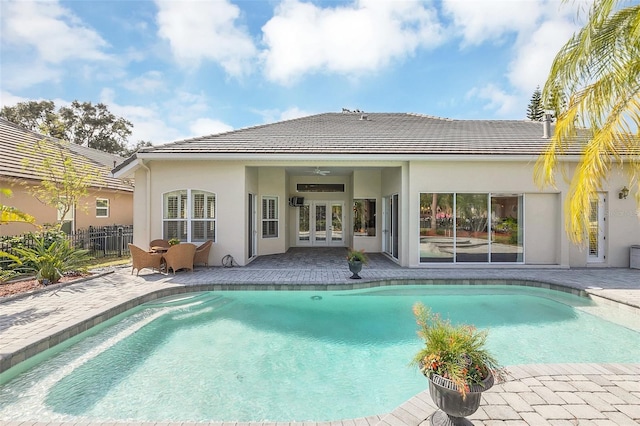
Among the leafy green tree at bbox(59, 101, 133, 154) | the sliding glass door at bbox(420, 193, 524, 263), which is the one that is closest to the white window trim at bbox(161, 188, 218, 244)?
the sliding glass door at bbox(420, 193, 524, 263)

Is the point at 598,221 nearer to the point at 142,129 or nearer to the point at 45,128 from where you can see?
the point at 45,128

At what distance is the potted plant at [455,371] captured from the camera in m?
2.64

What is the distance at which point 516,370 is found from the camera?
4176 mm

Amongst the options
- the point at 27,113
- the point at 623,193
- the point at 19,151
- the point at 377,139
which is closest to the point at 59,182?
the point at 19,151

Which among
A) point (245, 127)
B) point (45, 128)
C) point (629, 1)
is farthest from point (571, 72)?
point (45, 128)

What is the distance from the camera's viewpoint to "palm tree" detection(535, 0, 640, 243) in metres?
4.49

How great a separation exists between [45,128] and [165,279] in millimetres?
9341

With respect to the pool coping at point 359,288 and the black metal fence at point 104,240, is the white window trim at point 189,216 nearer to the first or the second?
the pool coping at point 359,288

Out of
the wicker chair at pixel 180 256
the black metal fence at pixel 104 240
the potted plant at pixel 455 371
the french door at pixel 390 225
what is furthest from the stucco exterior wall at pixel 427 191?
the potted plant at pixel 455 371

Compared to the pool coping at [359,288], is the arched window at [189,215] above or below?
above

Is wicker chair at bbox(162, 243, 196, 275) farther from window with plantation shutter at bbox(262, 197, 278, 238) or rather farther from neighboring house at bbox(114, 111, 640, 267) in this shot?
window with plantation shutter at bbox(262, 197, 278, 238)

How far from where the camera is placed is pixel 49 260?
340 inches

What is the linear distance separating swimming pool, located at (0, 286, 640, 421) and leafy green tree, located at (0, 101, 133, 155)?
4026 centimetres

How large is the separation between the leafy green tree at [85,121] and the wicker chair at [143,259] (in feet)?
117
